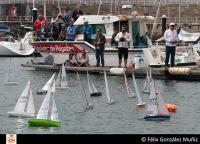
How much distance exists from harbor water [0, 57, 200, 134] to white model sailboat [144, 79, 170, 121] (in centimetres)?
23

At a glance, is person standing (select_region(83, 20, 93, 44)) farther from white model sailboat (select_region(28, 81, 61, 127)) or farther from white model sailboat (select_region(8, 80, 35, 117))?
white model sailboat (select_region(28, 81, 61, 127))

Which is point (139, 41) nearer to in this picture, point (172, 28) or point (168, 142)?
point (172, 28)

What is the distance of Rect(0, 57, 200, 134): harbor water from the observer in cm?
2331

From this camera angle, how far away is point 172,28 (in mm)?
37375

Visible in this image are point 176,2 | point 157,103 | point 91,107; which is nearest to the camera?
point 157,103

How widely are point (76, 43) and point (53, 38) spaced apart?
7.19ft

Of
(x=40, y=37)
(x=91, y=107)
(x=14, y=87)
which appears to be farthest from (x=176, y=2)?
→ (x=91, y=107)

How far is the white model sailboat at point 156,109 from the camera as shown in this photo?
24.2 metres

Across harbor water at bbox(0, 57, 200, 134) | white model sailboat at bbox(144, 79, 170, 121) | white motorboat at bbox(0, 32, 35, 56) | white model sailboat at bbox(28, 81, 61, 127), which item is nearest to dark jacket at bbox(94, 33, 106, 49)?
harbor water at bbox(0, 57, 200, 134)

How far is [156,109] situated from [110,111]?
9.47ft

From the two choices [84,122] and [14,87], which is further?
[14,87]

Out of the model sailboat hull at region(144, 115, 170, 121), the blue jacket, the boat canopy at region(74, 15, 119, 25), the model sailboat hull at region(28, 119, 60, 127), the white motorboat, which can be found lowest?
the white motorboat

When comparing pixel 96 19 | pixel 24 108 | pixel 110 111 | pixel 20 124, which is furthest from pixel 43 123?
pixel 96 19

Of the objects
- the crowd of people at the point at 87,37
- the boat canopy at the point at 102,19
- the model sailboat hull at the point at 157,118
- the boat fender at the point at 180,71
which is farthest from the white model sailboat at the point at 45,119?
the boat canopy at the point at 102,19
